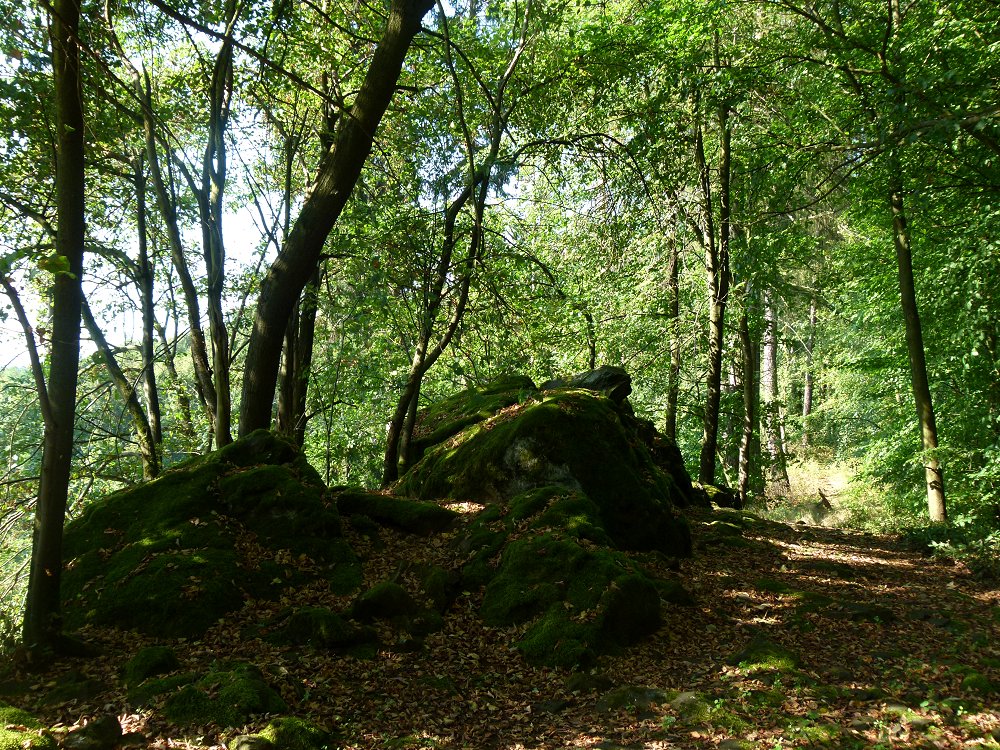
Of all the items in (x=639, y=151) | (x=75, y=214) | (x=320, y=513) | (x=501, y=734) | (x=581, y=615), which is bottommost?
(x=501, y=734)

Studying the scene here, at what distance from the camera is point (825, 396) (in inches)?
1027

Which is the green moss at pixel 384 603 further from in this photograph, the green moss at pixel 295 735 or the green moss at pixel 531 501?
the green moss at pixel 531 501

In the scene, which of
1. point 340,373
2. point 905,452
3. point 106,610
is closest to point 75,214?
point 106,610

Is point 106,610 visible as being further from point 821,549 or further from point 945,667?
point 821,549

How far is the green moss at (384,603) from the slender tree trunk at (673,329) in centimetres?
909

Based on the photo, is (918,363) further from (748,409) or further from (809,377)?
(809,377)

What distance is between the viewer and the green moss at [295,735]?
3.68 m

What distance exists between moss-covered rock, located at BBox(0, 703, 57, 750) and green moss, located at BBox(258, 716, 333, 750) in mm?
1080

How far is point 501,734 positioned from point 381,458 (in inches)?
450

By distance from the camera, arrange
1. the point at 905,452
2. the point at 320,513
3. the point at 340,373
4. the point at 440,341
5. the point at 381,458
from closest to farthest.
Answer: the point at 320,513 < the point at 440,341 < the point at 340,373 < the point at 905,452 < the point at 381,458

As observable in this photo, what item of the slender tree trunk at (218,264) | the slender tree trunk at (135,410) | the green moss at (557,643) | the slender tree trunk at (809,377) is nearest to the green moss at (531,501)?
the green moss at (557,643)

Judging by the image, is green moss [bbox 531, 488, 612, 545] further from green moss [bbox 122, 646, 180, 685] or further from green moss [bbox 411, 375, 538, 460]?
green moss [bbox 122, 646, 180, 685]

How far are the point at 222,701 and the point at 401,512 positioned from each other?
374 cm

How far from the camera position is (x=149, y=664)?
4355 millimetres
